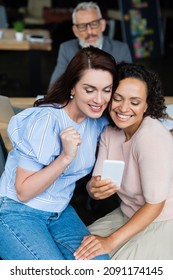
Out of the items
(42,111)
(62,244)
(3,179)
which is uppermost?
(42,111)

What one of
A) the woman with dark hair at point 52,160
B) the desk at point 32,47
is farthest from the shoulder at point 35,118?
the desk at point 32,47

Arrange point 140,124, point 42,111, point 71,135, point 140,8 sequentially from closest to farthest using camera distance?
1. point 71,135
2. point 42,111
3. point 140,124
4. point 140,8

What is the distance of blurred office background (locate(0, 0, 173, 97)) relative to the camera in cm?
559

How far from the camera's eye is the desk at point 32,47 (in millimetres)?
4496

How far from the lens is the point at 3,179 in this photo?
1748 mm

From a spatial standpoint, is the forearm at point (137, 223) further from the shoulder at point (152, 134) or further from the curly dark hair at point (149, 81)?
the curly dark hair at point (149, 81)

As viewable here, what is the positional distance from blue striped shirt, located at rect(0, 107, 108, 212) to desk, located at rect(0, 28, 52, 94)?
113 inches

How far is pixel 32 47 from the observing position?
4.56 meters

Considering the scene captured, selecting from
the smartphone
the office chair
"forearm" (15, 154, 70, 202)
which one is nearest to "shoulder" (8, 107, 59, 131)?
"forearm" (15, 154, 70, 202)

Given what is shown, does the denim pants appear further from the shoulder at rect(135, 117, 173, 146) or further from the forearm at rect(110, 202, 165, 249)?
the shoulder at rect(135, 117, 173, 146)

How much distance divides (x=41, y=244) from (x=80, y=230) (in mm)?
218

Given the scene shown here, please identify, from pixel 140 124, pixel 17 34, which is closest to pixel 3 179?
pixel 140 124

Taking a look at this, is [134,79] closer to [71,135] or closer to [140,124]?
[140,124]

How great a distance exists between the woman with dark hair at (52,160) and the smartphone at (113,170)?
123 millimetres
